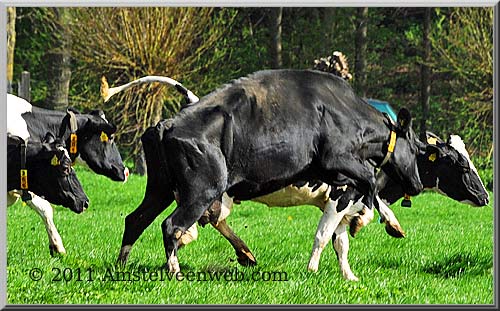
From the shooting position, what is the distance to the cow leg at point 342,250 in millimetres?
9328

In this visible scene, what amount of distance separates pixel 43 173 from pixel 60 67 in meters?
11.1

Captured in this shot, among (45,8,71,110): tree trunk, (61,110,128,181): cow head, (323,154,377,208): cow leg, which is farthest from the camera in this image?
(45,8,71,110): tree trunk

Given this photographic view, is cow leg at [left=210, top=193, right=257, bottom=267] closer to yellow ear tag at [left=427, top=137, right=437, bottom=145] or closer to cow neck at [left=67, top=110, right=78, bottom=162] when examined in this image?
cow neck at [left=67, top=110, right=78, bottom=162]

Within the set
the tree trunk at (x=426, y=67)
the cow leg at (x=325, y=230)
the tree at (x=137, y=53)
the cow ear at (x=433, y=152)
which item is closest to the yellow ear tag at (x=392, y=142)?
the cow leg at (x=325, y=230)

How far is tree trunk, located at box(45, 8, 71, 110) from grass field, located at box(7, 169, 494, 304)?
581 centimetres

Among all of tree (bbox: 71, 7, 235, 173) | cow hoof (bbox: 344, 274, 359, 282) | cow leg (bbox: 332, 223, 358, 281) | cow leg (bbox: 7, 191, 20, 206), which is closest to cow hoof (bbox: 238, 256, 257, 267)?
cow leg (bbox: 332, 223, 358, 281)

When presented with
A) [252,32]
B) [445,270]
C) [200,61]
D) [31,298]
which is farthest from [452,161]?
[252,32]

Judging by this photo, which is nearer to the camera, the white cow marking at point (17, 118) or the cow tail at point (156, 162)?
the cow tail at point (156, 162)

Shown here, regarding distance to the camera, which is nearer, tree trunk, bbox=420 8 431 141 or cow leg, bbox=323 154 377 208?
cow leg, bbox=323 154 377 208

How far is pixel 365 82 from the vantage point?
20281 mm

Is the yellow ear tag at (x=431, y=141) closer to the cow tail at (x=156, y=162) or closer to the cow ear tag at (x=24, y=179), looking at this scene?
Answer: the cow tail at (x=156, y=162)

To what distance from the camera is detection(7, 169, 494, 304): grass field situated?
837cm

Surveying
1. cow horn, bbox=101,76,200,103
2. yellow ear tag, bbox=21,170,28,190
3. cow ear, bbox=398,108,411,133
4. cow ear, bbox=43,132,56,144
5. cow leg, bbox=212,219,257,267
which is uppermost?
cow horn, bbox=101,76,200,103

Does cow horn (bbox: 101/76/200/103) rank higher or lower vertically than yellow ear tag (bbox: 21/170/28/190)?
higher
